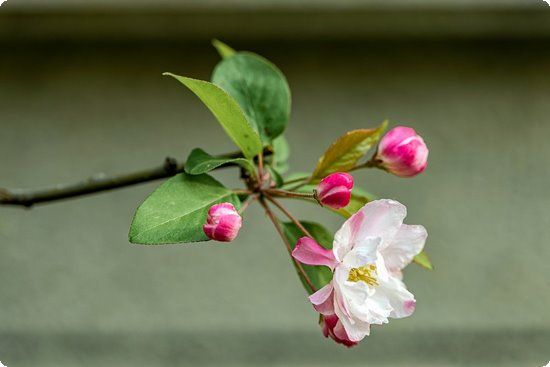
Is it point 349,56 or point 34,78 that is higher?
point 349,56

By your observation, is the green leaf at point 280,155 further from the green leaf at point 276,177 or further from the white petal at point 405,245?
the white petal at point 405,245

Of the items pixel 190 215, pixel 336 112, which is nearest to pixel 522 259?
pixel 336 112

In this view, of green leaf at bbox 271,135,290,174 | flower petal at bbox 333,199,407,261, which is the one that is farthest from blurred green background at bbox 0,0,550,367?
flower petal at bbox 333,199,407,261

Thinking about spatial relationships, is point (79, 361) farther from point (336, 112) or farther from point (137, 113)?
point (336, 112)

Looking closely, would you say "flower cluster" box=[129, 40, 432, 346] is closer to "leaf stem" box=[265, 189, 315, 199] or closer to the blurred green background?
"leaf stem" box=[265, 189, 315, 199]

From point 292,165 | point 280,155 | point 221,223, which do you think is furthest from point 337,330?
Answer: point 292,165

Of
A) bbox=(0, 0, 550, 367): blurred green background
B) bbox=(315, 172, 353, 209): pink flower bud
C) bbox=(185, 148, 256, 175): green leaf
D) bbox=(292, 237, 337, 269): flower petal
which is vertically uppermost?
bbox=(315, 172, 353, 209): pink flower bud

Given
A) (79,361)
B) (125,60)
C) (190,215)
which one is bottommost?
(79,361)
